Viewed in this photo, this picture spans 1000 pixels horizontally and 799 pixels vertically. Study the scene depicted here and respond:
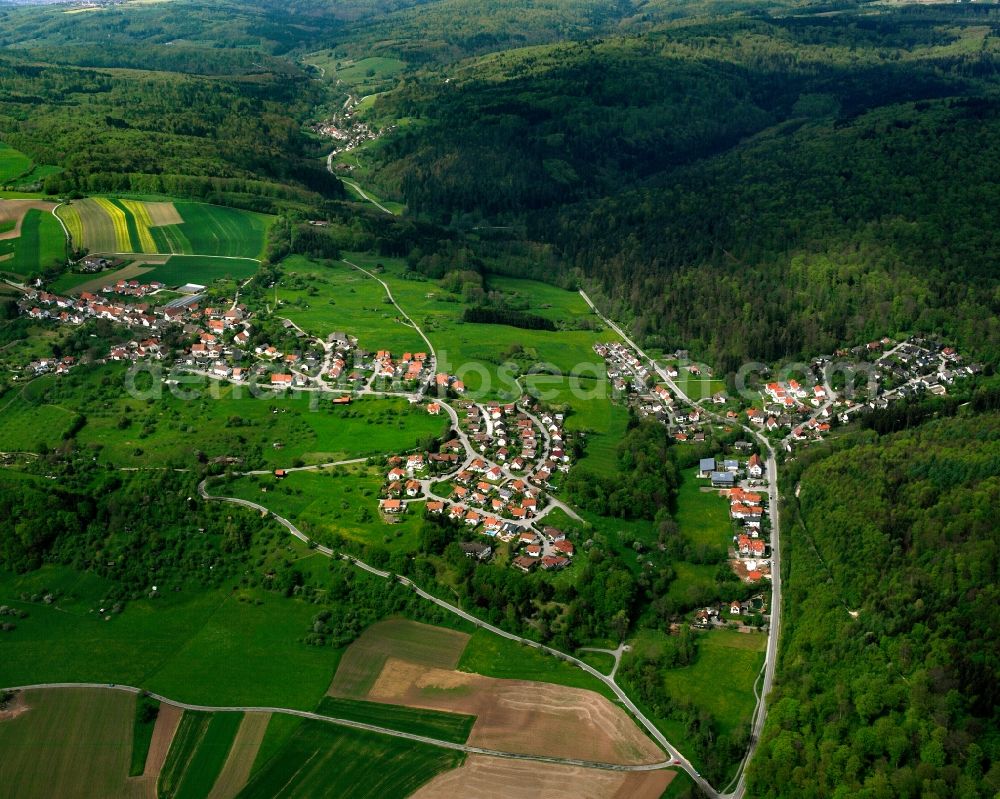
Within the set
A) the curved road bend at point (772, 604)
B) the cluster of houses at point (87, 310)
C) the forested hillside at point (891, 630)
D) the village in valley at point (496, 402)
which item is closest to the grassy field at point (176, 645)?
the village in valley at point (496, 402)

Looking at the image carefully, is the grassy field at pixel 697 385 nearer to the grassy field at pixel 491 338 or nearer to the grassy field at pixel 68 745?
the grassy field at pixel 491 338

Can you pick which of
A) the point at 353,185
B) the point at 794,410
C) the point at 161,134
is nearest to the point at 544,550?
the point at 794,410

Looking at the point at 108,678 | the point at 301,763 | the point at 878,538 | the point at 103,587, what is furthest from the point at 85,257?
the point at 878,538

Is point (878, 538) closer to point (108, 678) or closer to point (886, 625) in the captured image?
point (886, 625)

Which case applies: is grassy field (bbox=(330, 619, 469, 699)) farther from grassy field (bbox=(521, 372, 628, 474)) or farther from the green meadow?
grassy field (bbox=(521, 372, 628, 474))

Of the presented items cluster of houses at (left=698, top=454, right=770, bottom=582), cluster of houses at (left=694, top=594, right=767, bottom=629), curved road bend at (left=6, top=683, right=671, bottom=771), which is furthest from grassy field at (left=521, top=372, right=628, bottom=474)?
curved road bend at (left=6, top=683, right=671, bottom=771)
